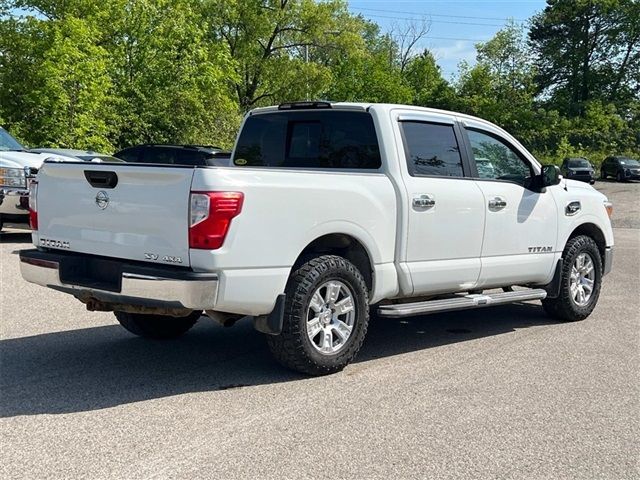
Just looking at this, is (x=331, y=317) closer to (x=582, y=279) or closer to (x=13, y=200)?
(x=582, y=279)

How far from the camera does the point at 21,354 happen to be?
577cm

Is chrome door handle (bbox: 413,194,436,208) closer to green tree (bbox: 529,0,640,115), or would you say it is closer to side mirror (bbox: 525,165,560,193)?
side mirror (bbox: 525,165,560,193)

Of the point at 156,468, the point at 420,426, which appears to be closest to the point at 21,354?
the point at 156,468

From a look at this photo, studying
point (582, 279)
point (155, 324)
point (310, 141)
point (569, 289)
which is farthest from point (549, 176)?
point (155, 324)

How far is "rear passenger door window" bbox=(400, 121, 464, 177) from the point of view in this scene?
598 cm

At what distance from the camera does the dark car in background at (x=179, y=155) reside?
40.6 ft

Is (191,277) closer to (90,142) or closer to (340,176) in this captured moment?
(340,176)

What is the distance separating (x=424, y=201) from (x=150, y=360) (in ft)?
8.25

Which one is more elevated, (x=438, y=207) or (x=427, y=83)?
(x=427, y=83)

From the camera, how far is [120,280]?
15.4ft

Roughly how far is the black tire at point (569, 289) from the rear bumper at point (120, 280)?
4150 millimetres

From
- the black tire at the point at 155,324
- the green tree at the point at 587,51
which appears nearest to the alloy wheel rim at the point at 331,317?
the black tire at the point at 155,324

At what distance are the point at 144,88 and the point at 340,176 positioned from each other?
77.8 ft

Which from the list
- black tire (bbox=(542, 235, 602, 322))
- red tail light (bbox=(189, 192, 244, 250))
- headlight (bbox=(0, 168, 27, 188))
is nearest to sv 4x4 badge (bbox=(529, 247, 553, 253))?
black tire (bbox=(542, 235, 602, 322))
